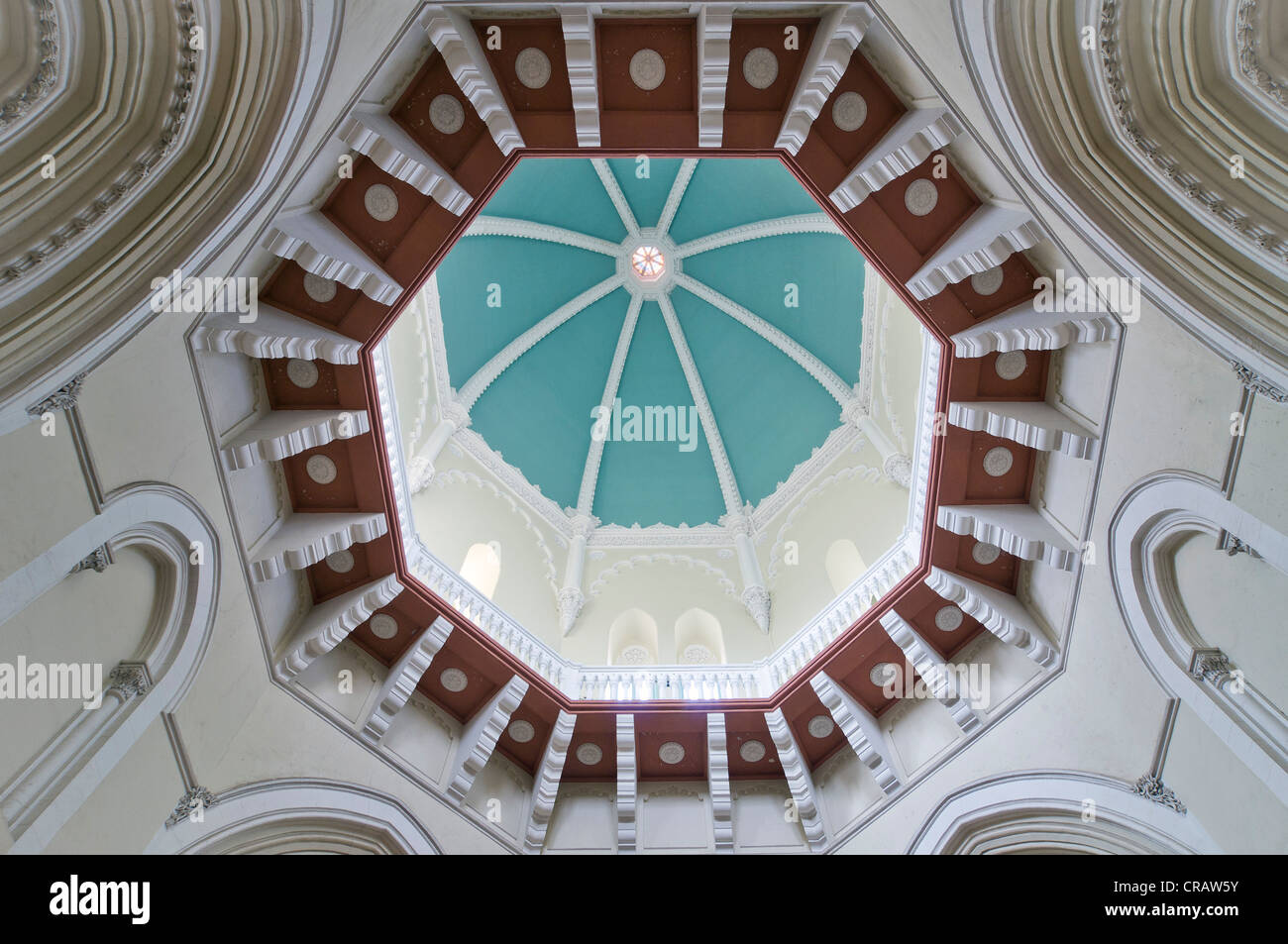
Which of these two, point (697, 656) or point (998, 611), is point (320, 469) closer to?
point (697, 656)

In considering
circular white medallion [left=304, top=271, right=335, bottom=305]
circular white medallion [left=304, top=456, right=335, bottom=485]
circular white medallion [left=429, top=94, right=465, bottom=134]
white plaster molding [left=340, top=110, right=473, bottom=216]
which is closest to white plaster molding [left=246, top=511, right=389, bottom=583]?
circular white medallion [left=304, top=456, right=335, bottom=485]

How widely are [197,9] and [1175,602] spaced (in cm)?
1105

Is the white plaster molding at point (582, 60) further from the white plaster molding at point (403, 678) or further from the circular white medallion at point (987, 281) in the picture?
the white plaster molding at point (403, 678)

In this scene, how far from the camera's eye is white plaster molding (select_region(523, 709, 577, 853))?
36.9ft

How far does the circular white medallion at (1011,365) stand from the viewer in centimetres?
985

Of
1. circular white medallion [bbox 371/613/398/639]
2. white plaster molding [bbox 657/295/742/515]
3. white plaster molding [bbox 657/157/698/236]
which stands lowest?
circular white medallion [bbox 371/613/398/639]

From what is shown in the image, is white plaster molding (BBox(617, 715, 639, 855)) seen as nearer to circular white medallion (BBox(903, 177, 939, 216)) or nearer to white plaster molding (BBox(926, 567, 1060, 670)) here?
white plaster molding (BBox(926, 567, 1060, 670))

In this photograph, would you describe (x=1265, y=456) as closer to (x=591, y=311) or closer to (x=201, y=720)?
(x=201, y=720)

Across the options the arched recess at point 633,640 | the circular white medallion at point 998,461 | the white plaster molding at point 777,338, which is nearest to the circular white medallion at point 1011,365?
the circular white medallion at point 998,461

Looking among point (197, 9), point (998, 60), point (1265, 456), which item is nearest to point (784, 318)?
point (998, 60)

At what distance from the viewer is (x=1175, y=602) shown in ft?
27.4

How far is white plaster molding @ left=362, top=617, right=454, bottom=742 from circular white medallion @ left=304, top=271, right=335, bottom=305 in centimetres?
462

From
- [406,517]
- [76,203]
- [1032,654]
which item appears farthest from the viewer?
[406,517]

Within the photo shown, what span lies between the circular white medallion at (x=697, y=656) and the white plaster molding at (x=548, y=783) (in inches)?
143
